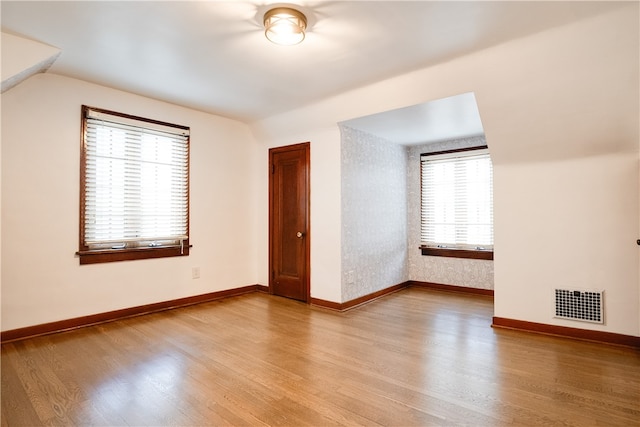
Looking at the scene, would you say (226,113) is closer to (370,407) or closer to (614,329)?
(370,407)

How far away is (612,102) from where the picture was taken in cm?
277

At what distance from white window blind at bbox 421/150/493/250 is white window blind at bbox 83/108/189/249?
3679 millimetres

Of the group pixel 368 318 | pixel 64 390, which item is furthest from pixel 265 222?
pixel 64 390

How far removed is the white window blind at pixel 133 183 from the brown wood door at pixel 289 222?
124 centimetres

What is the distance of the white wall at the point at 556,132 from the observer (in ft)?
8.39

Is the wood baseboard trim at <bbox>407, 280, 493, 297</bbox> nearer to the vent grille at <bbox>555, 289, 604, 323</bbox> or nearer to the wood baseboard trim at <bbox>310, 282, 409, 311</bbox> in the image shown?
the wood baseboard trim at <bbox>310, 282, 409, 311</bbox>

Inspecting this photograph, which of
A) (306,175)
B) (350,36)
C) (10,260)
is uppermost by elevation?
(350,36)

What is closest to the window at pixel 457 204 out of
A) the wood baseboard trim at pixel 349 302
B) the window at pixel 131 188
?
the wood baseboard trim at pixel 349 302

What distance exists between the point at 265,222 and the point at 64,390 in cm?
323

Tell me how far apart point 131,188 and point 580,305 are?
Result: 4.83 metres

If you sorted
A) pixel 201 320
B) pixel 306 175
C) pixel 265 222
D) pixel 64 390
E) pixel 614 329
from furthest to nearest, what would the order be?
1. pixel 265 222
2. pixel 306 175
3. pixel 201 320
4. pixel 614 329
5. pixel 64 390

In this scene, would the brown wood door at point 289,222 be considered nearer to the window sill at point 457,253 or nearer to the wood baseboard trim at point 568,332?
the window sill at point 457,253

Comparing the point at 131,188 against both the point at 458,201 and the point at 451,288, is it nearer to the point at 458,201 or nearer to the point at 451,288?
the point at 458,201

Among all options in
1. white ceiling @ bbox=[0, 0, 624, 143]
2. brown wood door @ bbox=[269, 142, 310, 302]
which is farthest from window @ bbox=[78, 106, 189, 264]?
brown wood door @ bbox=[269, 142, 310, 302]
